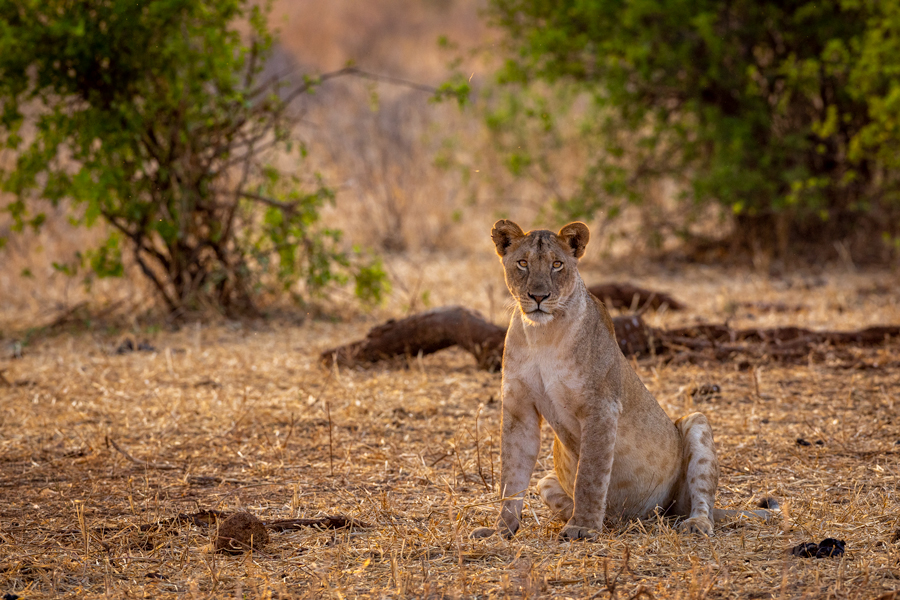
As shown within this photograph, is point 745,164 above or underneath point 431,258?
above

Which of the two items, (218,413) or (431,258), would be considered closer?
(218,413)

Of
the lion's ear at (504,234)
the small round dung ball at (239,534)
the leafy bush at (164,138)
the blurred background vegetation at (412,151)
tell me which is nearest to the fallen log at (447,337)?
the blurred background vegetation at (412,151)

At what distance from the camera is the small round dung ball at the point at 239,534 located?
12.2ft

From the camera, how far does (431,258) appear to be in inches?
496

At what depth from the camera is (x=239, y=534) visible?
12.2 ft

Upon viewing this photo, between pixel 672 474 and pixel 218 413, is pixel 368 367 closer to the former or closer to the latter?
pixel 218 413

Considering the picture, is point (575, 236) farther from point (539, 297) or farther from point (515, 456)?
point (515, 456)

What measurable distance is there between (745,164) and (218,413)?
767 cm

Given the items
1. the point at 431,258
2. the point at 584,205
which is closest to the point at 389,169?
the point at 431,258

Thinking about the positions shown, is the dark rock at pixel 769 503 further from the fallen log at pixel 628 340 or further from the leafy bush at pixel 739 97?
the leafy bush at pixel 739 97

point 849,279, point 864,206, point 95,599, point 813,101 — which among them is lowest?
point 95,599

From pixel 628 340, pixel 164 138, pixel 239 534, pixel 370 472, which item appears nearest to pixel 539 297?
pixel 239 534

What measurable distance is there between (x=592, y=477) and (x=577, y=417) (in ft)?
0.80

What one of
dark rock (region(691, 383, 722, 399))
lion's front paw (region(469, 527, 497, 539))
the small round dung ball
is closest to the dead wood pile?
dark rock (region(691, 383, 722, 399))
